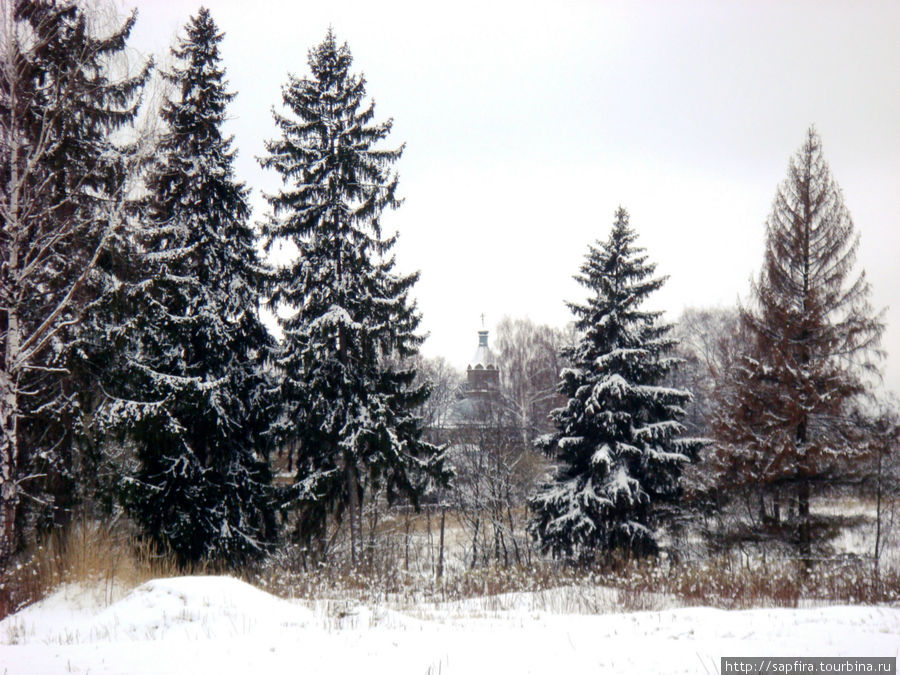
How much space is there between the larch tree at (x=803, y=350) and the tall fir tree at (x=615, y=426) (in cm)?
176

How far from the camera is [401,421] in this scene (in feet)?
50.5

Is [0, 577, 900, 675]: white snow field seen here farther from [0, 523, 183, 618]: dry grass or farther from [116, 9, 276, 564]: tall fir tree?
[116, 9, 276, 564]: tall fir tree

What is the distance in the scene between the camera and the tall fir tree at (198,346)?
1264 centimetres

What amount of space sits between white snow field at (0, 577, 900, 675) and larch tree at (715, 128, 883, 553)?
868 cm

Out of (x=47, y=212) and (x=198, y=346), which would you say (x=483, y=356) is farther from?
(x=47, y=212)

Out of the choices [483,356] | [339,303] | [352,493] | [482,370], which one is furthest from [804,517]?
[483,356]

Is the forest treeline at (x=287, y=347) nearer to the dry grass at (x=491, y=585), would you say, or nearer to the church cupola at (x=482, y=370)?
the dry grass at (x=491, y=585)

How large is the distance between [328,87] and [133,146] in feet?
19.3

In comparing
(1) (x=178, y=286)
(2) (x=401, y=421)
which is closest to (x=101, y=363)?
(1) (x=178, y=286)

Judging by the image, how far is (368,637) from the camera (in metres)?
5.87

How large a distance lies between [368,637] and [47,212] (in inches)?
368

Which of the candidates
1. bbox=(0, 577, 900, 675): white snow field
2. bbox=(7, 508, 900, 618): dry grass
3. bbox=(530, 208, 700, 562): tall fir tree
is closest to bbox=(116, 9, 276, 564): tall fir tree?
bbox=(7, 508, 900, 618): dry grass

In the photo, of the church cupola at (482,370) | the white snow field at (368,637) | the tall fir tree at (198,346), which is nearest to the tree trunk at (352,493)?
the tall fir tree at (198,346)

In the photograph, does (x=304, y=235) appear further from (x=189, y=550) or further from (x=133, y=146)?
(x=189, y=550)
